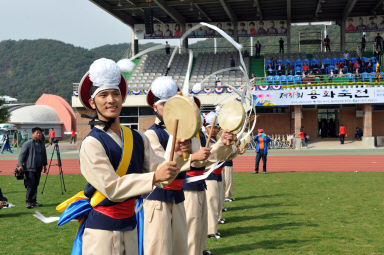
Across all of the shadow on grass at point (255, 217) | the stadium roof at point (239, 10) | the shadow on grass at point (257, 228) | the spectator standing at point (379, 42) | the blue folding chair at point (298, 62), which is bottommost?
the shadow on grass at point (255, 217)

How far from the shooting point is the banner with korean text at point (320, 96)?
35500 mm

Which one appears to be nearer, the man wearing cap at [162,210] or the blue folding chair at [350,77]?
the man wearing cap at [162,210]

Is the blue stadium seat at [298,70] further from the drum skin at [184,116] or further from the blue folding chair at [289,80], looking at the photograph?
the drum skin at [184,116]

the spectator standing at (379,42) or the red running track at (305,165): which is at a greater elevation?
the spectator standing at (379,42)

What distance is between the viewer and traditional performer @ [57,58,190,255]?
3525mm

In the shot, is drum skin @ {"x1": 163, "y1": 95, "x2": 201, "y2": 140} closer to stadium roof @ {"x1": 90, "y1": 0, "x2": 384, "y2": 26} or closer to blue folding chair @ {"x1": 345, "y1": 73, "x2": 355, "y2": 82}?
blue folding chair @ {"x1": 345, "y1": 73, "x2": 355, "y2": 82}

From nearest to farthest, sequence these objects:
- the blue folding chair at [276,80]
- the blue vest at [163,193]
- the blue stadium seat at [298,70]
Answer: the blue vest at [163,193] → the blue folding chair at [276,80] → the blue stadium seat at [298,70]

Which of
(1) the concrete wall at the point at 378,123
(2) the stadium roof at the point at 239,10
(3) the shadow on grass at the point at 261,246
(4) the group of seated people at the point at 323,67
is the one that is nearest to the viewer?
(3) the shadow on grass at the point at 261,246

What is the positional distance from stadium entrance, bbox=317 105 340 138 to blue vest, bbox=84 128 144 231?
1554 inches

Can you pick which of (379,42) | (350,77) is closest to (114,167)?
(350,77)

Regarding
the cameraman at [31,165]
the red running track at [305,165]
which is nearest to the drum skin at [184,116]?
the cameraman at [31,165]

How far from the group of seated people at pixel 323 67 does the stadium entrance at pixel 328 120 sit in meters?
3.77

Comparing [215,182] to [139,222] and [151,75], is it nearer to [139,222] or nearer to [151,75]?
[139,222]

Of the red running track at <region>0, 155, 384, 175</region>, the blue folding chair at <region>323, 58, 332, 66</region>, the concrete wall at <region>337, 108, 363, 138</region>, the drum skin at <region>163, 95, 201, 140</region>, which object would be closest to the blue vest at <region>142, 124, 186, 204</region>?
the drum skin at <region>163, 95, 201, 140</region>
